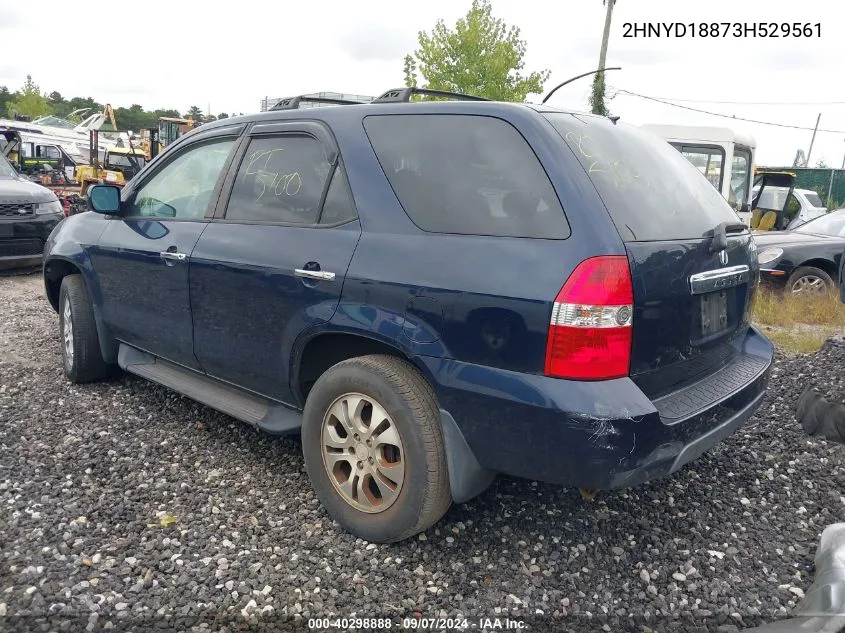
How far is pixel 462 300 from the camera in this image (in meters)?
2.44

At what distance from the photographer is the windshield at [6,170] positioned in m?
9.61

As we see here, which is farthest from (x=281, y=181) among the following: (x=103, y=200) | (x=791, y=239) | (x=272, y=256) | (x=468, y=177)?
(x=791, y=239)

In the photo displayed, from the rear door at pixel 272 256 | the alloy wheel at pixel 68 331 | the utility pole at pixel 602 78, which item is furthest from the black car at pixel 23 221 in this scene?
the utility pole at pixel 602 78

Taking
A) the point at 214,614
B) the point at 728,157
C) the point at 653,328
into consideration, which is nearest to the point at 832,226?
the point at 728,157

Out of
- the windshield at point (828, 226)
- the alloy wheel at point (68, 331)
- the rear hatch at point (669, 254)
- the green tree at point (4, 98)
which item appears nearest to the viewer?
the rear hatch at point (669, 254)

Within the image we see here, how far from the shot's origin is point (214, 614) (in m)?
2.40

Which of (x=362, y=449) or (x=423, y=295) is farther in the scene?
(x=362, y=449)

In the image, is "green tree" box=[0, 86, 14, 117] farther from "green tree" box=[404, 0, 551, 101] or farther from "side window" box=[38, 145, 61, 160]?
"green tree" box=[404, 0, 551, 101]

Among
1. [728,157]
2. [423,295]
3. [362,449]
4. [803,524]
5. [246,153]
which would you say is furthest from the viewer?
[728,157]

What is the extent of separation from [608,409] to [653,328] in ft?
1.21

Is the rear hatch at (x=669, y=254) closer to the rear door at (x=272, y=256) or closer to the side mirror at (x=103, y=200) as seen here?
the rear door at (x=272, y=256)

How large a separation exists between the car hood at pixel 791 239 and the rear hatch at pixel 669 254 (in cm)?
544

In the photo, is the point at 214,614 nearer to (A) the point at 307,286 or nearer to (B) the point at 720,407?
(A) the point at 307,286

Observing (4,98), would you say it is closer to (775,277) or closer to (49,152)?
(49,152)
